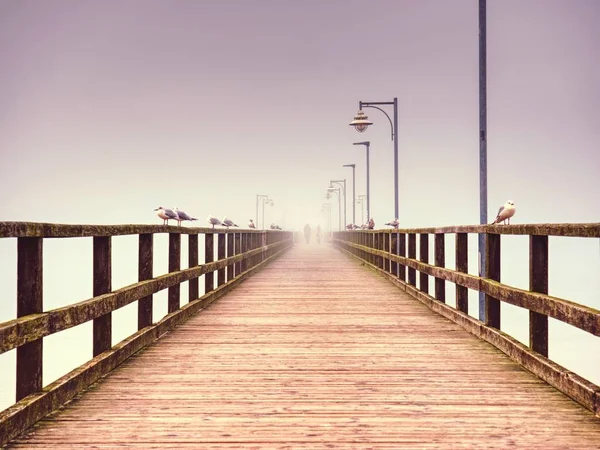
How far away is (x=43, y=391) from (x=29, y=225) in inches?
43.5

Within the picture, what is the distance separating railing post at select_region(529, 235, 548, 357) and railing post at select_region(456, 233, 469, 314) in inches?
111

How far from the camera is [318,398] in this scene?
16.4 ft

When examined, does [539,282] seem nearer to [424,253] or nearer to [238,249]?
[424,253]

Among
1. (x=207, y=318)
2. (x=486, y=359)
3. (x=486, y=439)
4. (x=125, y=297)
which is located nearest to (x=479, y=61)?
(x=207, y=318)

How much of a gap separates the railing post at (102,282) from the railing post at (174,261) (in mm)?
2788

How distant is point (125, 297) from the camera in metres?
6.25

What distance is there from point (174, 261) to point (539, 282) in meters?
4.76

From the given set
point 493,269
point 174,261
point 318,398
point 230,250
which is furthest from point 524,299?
point 230,250

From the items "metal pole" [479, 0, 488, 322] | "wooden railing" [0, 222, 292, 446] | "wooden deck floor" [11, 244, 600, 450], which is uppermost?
"metal pole" [479, 0, 488, 322]

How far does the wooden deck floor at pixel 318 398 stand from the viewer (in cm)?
407

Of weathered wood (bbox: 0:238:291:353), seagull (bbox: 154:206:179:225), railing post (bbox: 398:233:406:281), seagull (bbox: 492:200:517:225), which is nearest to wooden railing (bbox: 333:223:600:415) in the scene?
seagull (bbox: 492:200:517:225)

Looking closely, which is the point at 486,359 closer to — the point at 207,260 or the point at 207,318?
the point at 207,318

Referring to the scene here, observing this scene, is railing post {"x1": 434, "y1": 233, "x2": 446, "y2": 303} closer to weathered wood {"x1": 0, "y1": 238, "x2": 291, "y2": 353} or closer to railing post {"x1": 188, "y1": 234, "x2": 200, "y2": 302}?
railing post {"x1": 188, "y1": 234, "x2": 200, "y2": 302}

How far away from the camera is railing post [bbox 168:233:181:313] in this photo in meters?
8.76
